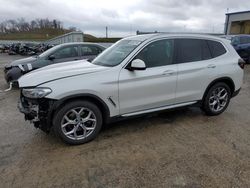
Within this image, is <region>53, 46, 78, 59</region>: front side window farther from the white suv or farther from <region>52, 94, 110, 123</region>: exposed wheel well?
<region>52, 94, 110, 123</region>: exposed wheel well

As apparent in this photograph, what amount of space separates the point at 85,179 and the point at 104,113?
124 cm

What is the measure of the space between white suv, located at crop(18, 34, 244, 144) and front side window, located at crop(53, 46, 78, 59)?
352cm

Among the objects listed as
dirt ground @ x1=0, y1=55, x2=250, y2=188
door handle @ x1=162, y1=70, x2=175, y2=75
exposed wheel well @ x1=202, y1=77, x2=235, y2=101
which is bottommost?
dirt ground @ x1=0, y1=55, x2=250, y2=188

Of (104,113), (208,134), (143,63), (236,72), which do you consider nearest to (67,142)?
(104,113)

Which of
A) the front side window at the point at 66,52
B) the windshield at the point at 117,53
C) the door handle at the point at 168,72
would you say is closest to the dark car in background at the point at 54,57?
the front side window at the point at 66,52

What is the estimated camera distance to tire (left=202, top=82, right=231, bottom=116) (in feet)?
16.1

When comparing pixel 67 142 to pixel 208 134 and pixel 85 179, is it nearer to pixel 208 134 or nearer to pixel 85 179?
pixel 85 179

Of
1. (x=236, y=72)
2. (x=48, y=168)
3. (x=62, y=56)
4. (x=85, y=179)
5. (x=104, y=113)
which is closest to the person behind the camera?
(x=85, y=179)

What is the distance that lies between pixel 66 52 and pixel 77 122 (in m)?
4.74

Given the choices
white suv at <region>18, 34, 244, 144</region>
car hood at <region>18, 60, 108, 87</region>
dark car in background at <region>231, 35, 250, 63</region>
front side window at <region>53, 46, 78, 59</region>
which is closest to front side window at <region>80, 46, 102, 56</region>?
front side window at <region>53, 46, 78, 59</region>

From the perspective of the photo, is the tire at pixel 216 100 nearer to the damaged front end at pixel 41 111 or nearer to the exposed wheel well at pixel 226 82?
the exposed wheel well at pixel 226 82

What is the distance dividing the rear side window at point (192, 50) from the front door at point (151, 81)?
0.19m

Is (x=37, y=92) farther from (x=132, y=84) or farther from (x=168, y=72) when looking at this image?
(x=168, y=72)

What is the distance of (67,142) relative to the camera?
3750 mm
